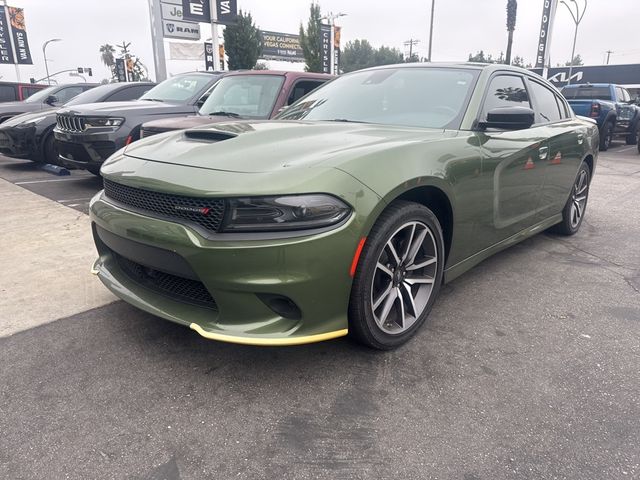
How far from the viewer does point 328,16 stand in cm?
3888

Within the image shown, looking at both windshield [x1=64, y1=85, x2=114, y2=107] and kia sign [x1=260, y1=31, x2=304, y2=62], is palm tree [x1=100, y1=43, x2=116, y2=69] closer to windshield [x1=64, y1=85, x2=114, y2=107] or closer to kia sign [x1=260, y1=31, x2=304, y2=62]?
kia sign [x1=260, y1=31, x2=304, y2=62]

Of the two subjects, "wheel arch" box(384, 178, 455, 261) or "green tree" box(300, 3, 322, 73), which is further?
"green tree" box(300, 3, 322, 73)

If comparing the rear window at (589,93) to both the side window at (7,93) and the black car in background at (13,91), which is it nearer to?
the black car in background at (13,91)

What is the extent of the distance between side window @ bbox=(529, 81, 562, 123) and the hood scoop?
8.56 ft

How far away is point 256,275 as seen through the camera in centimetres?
199

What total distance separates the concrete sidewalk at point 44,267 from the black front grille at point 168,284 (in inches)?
27.0

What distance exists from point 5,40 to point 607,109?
125 ft

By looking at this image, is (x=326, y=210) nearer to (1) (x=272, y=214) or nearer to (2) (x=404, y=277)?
(1) (x=272, y=214)

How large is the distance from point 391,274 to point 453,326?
0.66 meters

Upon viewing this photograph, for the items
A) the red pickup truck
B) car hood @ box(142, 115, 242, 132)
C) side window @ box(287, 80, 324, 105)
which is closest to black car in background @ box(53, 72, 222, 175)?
the red pickup truck

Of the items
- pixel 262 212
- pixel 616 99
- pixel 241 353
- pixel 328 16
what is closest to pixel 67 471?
pixel 241 353

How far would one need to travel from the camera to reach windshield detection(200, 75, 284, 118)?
5723 mm

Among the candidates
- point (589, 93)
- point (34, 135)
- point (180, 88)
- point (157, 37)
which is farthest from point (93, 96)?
point (589, 93)

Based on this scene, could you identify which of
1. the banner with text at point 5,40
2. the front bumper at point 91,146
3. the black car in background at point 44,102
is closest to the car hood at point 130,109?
the front bumper at point 91,146
